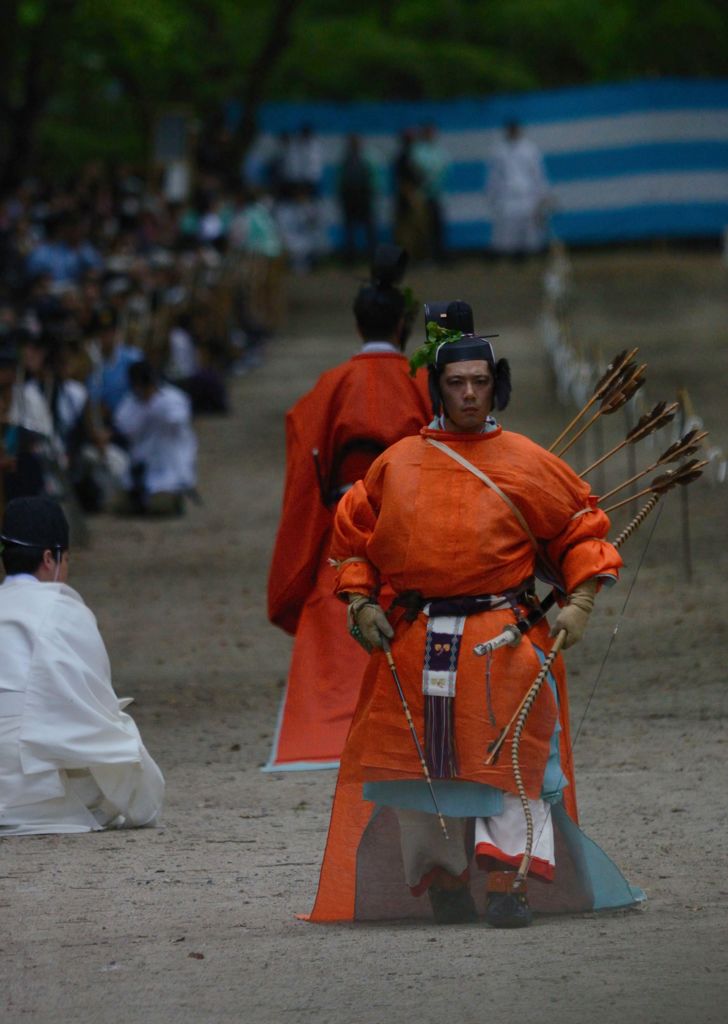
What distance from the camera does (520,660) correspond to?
4.96m

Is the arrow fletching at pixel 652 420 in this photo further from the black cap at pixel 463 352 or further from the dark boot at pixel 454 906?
the dark boot at pixel 454 906

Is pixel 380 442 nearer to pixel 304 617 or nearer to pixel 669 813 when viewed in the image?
pixel 304 617

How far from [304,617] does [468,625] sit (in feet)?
7.06

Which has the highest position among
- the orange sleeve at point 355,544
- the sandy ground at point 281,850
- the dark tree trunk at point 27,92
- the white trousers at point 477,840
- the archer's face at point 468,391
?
the dark tree trunk at point 27,92

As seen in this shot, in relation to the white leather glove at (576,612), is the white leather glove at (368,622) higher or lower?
lower

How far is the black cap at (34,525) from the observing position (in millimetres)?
5984

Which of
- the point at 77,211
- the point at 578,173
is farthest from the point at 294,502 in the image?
the point at 578,173

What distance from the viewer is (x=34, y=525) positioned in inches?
236

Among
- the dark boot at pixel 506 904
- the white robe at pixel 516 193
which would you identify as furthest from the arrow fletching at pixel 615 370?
the white robe at pixel 516 193

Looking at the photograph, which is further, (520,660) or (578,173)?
(578,173)

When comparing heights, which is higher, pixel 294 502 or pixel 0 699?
pixel 294 502

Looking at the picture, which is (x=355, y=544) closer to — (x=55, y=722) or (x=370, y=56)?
(x=55, y=722)

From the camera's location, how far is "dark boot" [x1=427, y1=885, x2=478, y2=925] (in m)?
5.07

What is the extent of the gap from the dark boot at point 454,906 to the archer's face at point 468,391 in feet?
3.87
